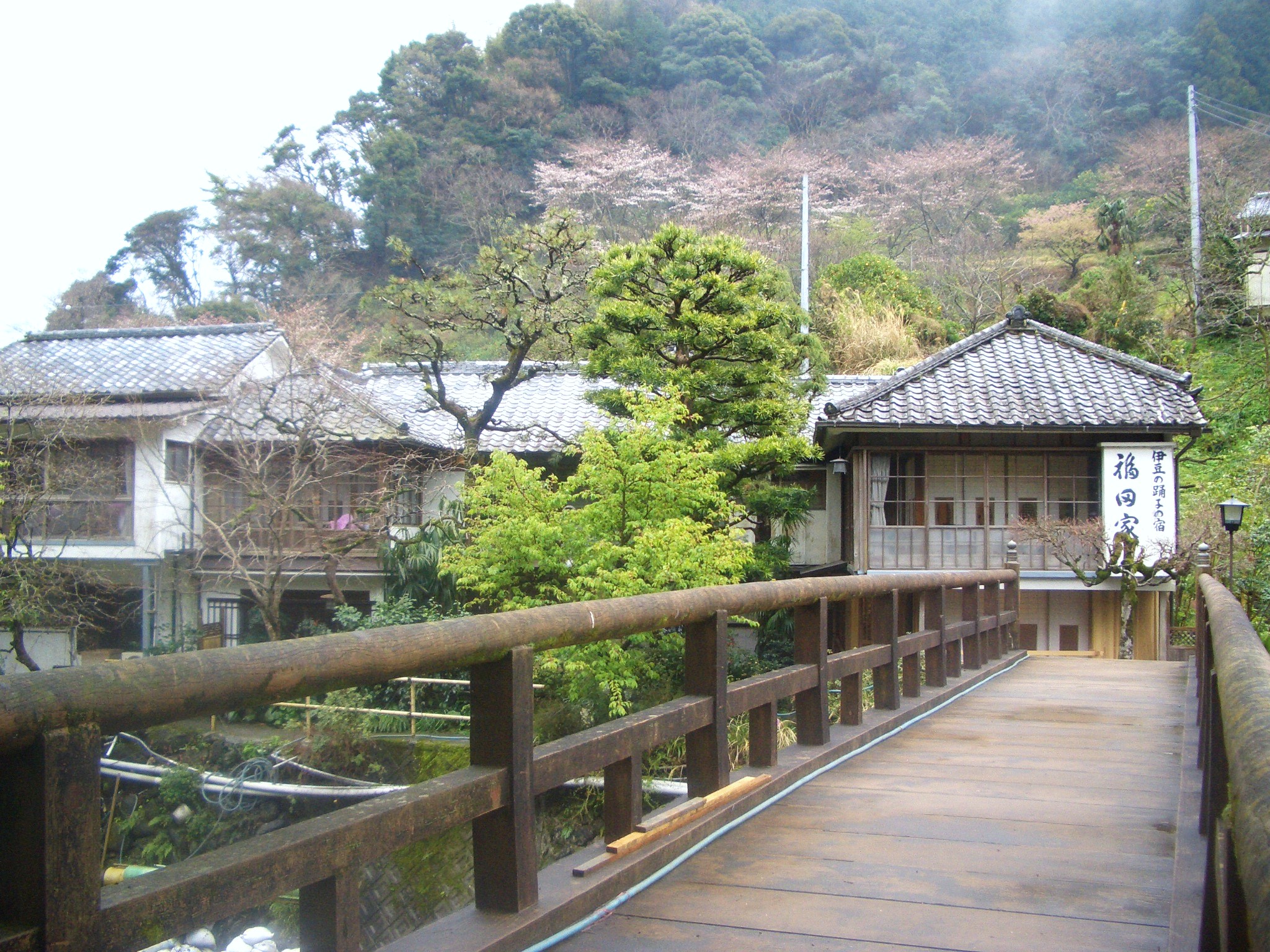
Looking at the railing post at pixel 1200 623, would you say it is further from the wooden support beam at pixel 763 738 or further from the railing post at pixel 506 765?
the railing post at pixel 506 765

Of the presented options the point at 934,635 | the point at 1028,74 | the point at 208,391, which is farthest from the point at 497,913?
the point at 1028,74

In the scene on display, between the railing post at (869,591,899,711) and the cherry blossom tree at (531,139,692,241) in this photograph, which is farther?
the cherry blossom tree at (531,139,692,241)

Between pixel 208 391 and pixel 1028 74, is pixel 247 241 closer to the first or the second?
pixel 208 391

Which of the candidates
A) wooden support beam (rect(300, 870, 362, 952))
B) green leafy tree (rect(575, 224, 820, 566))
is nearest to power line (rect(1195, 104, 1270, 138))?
green leafy tree (rect(575, 224, 820, 566))

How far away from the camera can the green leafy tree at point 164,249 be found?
3759 cm

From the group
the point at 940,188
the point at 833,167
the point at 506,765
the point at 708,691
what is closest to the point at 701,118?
the point at 833,167

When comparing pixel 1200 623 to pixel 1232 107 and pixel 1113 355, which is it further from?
pixel 1232 107

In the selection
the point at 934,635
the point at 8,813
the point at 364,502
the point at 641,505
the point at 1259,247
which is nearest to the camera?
the point at 8,813

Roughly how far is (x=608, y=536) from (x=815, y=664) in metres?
7.20

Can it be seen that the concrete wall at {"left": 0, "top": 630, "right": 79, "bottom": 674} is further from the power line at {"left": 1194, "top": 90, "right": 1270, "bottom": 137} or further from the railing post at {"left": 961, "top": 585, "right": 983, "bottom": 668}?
the power line at {"left": 1194, "top": 90, "right": 1270, "bottom": 137}

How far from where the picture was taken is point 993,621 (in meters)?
9.44

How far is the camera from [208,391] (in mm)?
18719

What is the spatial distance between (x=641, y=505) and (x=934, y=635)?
17.5 ft

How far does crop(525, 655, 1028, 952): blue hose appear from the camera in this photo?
8.50ft
